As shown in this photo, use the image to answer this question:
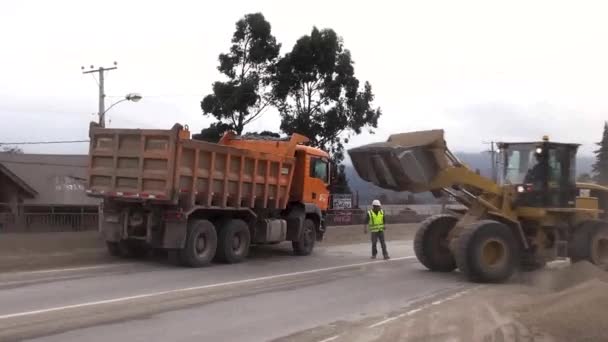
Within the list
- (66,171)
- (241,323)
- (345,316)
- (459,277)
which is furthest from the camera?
(66,171)

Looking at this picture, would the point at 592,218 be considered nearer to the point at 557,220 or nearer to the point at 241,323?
the point at 557,220

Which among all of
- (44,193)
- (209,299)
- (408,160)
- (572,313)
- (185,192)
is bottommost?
(209,299)

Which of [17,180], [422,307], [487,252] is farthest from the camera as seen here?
[17,180]

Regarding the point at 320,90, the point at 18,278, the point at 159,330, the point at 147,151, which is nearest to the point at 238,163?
the point at 147,151

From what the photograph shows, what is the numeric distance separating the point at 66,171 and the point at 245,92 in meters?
11.6

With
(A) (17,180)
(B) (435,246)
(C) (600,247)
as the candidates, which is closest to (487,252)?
(B) (435,246)

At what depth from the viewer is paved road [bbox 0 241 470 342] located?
8758mm

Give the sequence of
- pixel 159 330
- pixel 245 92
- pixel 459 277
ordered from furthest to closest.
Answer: pixel 245 92 < pixel 459 277 < pixel 159 330

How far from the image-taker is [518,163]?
607 inches

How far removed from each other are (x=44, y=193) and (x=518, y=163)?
90.3 ft

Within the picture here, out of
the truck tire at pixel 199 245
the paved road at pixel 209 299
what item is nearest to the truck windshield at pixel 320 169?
the paved road at pixel 209 299

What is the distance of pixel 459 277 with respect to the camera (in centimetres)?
1520

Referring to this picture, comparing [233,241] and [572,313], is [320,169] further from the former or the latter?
[572,313]

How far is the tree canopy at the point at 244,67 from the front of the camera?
3456cm
